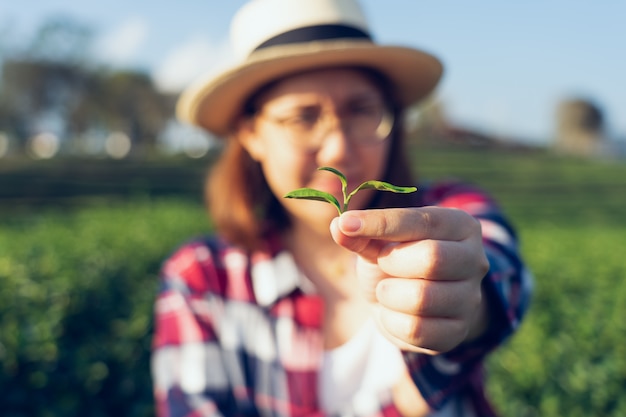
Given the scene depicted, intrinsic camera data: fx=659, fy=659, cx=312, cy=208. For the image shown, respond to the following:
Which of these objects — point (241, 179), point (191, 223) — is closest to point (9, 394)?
point (241, 179)

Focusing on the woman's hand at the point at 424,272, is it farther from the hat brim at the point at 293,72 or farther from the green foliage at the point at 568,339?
the green foliage at the point at 568,339

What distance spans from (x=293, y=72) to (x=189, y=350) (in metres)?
0.94

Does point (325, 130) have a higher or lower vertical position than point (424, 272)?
A: higher

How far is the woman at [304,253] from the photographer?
1.69m

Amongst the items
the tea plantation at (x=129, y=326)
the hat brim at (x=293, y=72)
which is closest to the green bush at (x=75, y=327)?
the tea plantation at (x=129, y=326)

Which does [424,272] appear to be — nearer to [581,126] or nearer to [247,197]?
[247,197]

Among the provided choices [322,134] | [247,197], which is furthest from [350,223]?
[247,197]

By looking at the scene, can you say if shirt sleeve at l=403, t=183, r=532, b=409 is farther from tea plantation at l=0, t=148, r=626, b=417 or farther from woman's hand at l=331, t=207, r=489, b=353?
tea plantation at l=0, t=148, r=626, b=417

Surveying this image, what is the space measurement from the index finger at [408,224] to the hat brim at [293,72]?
78 centimetres

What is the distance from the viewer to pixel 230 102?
219cm

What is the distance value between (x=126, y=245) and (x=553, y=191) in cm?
3491

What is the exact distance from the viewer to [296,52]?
180 cm

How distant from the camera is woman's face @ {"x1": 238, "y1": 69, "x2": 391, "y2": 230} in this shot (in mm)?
1621

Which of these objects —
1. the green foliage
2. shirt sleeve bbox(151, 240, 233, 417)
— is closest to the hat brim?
shirt sleeve bbox(151, 240, 233, 417)
